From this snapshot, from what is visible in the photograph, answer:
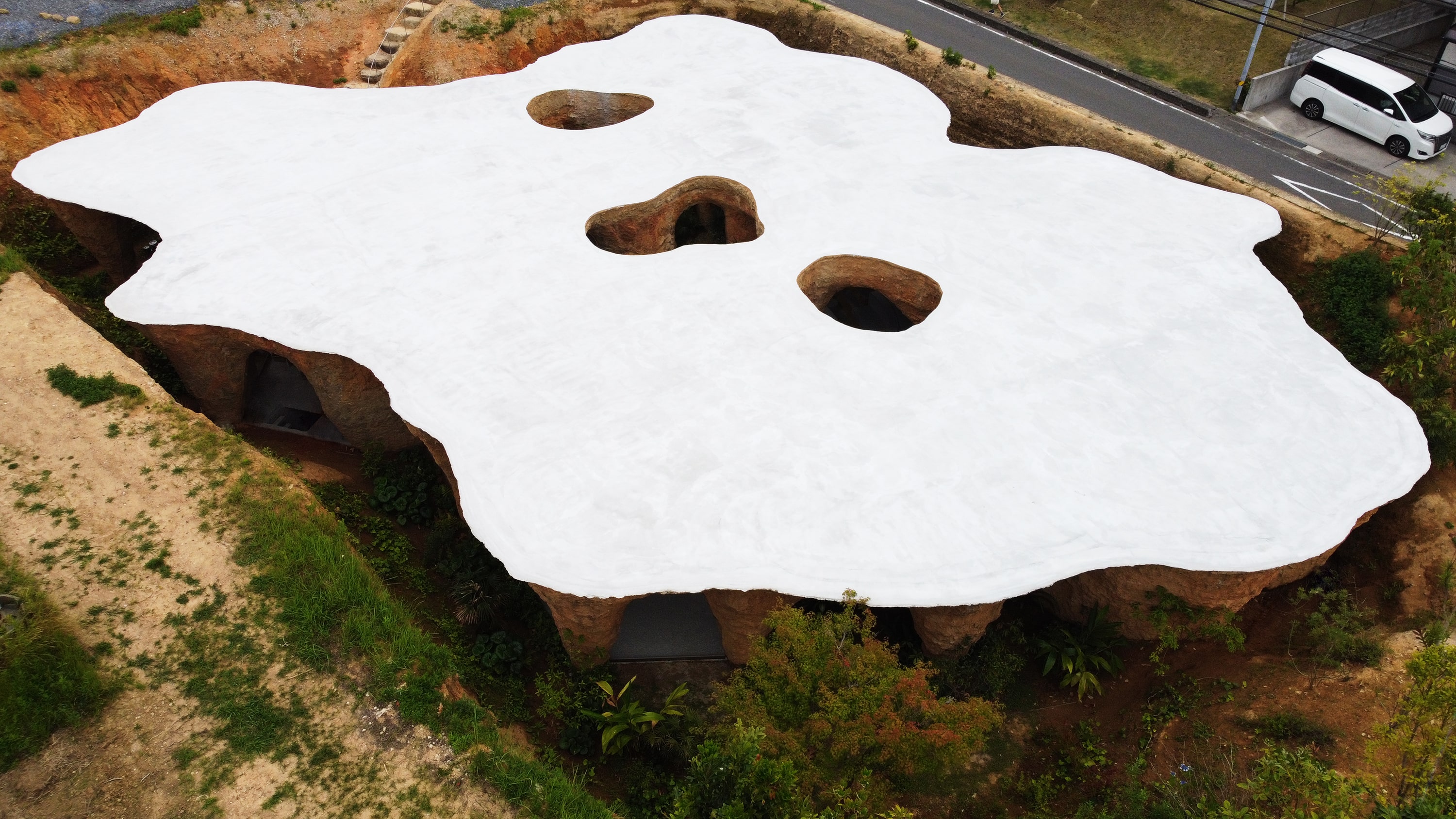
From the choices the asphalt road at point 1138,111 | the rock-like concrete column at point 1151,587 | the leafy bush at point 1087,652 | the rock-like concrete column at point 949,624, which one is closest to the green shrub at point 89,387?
the rock-like concrete column at point 949,624

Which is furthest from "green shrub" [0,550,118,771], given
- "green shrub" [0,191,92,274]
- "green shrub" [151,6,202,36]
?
"green shrub" [151,6,202,36]

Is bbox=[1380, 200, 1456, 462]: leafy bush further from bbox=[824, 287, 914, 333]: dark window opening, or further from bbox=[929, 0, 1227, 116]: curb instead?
bbox=[824, 287, 914, 333]: dark window opening

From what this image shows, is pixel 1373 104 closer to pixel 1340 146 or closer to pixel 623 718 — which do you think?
pixel 1340 146

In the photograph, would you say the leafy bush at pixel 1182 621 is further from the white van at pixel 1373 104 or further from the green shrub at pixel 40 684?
the white van at pixel 1373 104

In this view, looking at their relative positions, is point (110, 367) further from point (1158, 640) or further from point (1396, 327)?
point (1396, 327)

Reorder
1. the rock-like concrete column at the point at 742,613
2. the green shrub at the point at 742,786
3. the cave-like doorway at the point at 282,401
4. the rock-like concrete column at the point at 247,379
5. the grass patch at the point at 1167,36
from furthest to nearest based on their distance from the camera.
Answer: the grass patch at the point at 1167,36 → the cave-like doorway at the point at 282,401 → the rock-like concrete column at the point at 247,379 → the rock-like concrete column at the point at 742,613 → the green shrub at the point at 742,786

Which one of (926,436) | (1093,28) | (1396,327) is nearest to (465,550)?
(926,436)
